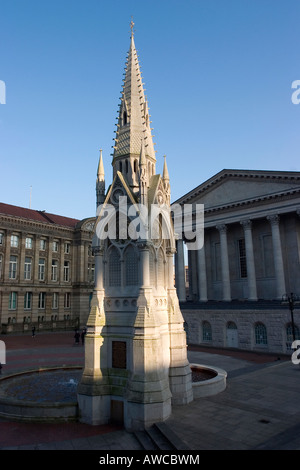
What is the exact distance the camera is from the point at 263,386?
59.3ft

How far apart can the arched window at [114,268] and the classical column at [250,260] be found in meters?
29.5

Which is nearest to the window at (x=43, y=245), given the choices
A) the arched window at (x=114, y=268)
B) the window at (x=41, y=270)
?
the window at (x=41, y=270)

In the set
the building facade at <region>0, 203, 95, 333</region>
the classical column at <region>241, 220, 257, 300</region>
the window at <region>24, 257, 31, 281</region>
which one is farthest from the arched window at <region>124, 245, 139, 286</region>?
the window at <region>24, 257, 31, 281</region>

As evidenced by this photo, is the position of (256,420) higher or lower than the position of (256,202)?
lower

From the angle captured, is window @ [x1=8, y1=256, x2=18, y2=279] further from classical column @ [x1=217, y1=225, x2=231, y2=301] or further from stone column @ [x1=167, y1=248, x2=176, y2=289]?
stone column @ [x1=167, y1=248, x2=176, y2=289]

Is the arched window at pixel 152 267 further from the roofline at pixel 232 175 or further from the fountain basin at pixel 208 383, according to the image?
the roofline at pixel 232 175

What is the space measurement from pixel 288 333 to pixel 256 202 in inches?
626

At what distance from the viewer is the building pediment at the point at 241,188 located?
126 feet

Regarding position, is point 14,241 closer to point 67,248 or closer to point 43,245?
point 43,245

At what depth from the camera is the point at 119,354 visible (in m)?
13.4
